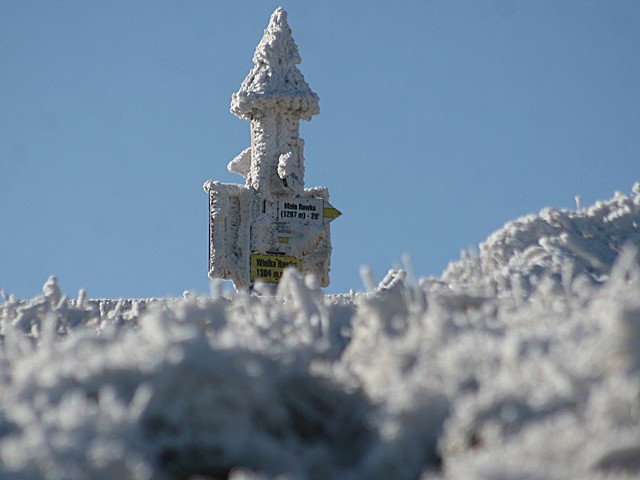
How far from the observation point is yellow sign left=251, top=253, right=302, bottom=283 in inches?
573

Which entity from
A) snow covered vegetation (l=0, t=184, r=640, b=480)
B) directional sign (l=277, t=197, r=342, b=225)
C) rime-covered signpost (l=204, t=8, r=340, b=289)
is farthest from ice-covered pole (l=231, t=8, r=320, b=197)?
snow covered vegetation (l=0, t=184, r=640, b=480)

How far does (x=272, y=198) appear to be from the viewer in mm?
15086

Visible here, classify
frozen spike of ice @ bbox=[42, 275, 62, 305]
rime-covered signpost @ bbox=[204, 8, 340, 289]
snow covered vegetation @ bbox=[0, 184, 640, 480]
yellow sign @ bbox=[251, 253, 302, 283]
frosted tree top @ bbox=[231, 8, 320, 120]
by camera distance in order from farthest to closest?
frosted tree top @ bbox=[231, 8, 320, 120], rime-covered signpost @ bbox=[204, 8, 340, 289], yellow sign @ bbox=[251, 253, 302, 283], frozen spike of ice @ bbox=[42, 275, 62, 305], snow covered vegetation @ bbox=[0, 184, 640, 480]

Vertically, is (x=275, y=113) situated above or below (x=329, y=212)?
above

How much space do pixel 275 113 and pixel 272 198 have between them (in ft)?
3.79

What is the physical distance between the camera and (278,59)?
1574 centimetres

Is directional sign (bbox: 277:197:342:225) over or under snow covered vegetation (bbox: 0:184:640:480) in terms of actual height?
over

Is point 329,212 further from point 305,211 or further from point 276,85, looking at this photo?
point 276,85

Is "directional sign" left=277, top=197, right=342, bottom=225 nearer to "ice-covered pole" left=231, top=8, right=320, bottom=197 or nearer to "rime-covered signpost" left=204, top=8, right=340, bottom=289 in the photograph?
"rime-covered signpost" left=204, top=8, right=340, bottom=289

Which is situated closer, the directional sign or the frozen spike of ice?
the frozen spike of ice

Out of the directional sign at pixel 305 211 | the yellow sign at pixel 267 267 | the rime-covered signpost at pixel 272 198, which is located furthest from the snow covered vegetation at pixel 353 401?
the directional sign at pixel 305 211

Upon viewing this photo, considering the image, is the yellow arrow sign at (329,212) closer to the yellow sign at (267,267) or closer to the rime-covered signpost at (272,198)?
the rime-covered signpost at (272,198)

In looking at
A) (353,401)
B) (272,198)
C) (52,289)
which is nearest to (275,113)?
(272,198)

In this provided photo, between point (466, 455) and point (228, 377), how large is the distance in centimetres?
47
